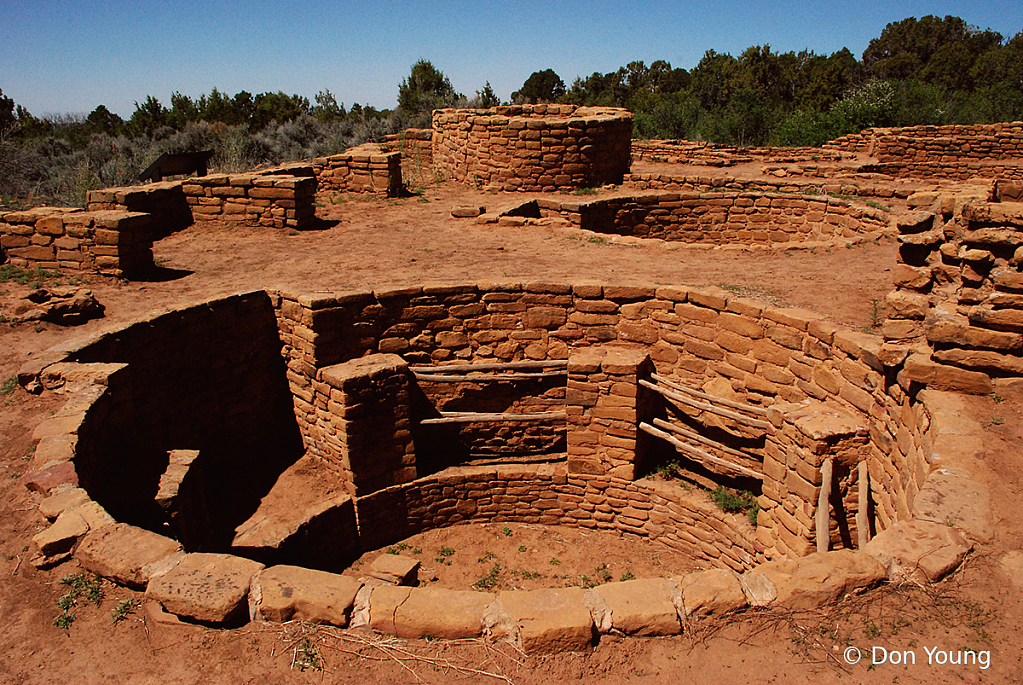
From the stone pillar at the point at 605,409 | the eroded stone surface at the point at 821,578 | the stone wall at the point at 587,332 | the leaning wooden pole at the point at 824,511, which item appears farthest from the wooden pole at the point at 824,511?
the stone pillar at the point at 605,409

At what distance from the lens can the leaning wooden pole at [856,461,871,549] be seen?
530 cm

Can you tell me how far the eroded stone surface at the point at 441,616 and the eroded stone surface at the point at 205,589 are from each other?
0.86m

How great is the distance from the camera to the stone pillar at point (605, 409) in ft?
25.5

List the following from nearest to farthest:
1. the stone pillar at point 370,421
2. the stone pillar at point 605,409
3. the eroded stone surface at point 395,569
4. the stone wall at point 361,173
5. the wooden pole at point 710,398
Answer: the wooden pole at point 710,398 < the eroded stone surface at point 395,569 < the stone pillar at point 370,421 < the stone pillar at point 605,409 < the stone wall at point 361,173

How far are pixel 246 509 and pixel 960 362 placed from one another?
7.15 meters

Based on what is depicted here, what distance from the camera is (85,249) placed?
361 inches

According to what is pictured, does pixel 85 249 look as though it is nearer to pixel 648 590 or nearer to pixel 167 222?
pixel 167 222

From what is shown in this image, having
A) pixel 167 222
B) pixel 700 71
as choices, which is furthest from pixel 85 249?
pixel 700 71

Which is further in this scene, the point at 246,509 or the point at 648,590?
the point at 246,509

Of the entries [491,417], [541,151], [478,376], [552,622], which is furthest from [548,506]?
[541,151]

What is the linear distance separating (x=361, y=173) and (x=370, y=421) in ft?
26.8

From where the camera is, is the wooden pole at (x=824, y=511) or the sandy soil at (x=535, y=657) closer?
the sandy soil at (x=535, y=657)

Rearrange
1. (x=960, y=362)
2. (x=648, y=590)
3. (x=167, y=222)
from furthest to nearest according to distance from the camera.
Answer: (x=167, y=222) < (x=960, y=362) < (x=648, y=590)

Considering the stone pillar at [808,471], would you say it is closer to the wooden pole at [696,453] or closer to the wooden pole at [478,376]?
the wooden pole at [696,453]
